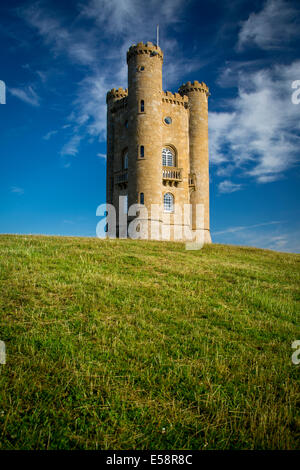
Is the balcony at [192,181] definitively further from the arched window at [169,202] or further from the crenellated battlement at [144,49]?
the crenellated battlement at [144,49]

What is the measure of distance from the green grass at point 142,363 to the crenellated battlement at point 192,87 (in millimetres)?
29917

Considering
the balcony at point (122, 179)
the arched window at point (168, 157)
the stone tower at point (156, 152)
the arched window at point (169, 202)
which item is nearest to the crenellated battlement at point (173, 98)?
the stone tower at point (156, 152)

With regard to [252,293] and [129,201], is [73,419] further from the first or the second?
[129,201]

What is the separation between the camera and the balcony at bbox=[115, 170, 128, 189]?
105 ft

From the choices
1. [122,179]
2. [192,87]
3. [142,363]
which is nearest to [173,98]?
[192,87]

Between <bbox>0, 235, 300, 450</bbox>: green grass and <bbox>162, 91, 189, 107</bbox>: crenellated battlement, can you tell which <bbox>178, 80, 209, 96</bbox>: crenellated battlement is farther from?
<bbox>0, 235, 300, 450</bbox>: green grass

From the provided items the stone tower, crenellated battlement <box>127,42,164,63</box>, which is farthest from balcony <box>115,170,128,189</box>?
crenellated battlement <box>127,42,164,63</box>

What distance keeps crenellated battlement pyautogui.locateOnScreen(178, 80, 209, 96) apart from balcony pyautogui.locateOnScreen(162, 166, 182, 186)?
31.1 ft

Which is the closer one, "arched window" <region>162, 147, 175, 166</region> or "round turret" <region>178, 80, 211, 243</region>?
"arched window" <region>162, 147, 175, 166</region>

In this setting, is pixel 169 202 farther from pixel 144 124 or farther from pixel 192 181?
pixel 144 124

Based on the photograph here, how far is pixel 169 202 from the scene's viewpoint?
32.8 m

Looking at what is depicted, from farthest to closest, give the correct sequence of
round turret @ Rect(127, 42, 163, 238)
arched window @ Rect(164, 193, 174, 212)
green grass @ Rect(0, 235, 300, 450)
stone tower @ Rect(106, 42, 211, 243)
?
arched window @ Rect(164, 193, 174, 212)
stone tower @ Rect(106, 42, 211, 243)
round turret @ Rect(127, 42, 163, 238)
green grass @ Rect(0, 235, 300, 450)
